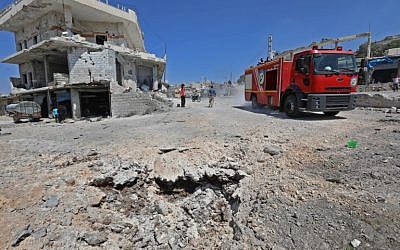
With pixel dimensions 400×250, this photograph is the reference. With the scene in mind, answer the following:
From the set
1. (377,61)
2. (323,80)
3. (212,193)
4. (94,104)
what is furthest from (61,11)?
(377,61)

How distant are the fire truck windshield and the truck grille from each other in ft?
3.32

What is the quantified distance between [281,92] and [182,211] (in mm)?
8271

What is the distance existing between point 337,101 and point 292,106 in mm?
1685

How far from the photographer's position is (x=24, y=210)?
3551 mm

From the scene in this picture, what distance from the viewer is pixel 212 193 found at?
4.78 meters

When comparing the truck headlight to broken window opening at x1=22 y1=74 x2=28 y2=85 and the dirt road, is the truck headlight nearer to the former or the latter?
the dirt road

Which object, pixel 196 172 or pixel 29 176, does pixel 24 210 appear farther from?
pixel 196 172

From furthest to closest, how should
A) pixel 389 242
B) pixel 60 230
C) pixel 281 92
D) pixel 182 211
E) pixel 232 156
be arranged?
1. pixel 281 92
2. pixel 232 156
3. pixel 182 211
4. pixel 60 230
5. pixel 389 242

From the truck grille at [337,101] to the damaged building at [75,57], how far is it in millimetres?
11947

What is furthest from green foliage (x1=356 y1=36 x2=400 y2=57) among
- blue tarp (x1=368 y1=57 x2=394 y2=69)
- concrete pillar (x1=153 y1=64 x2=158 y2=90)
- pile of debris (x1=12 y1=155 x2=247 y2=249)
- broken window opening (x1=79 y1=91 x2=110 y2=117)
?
A: pile of debris (x1=12 y1=155 x2=247 y2=249)

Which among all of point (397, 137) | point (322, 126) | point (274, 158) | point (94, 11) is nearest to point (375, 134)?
point (397, 137)

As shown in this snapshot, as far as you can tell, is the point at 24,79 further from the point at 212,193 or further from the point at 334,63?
the point at 334,63

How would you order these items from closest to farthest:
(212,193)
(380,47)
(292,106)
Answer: (212,193)
(292,106)
(380,47)

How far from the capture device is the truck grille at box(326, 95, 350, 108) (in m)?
8.39
